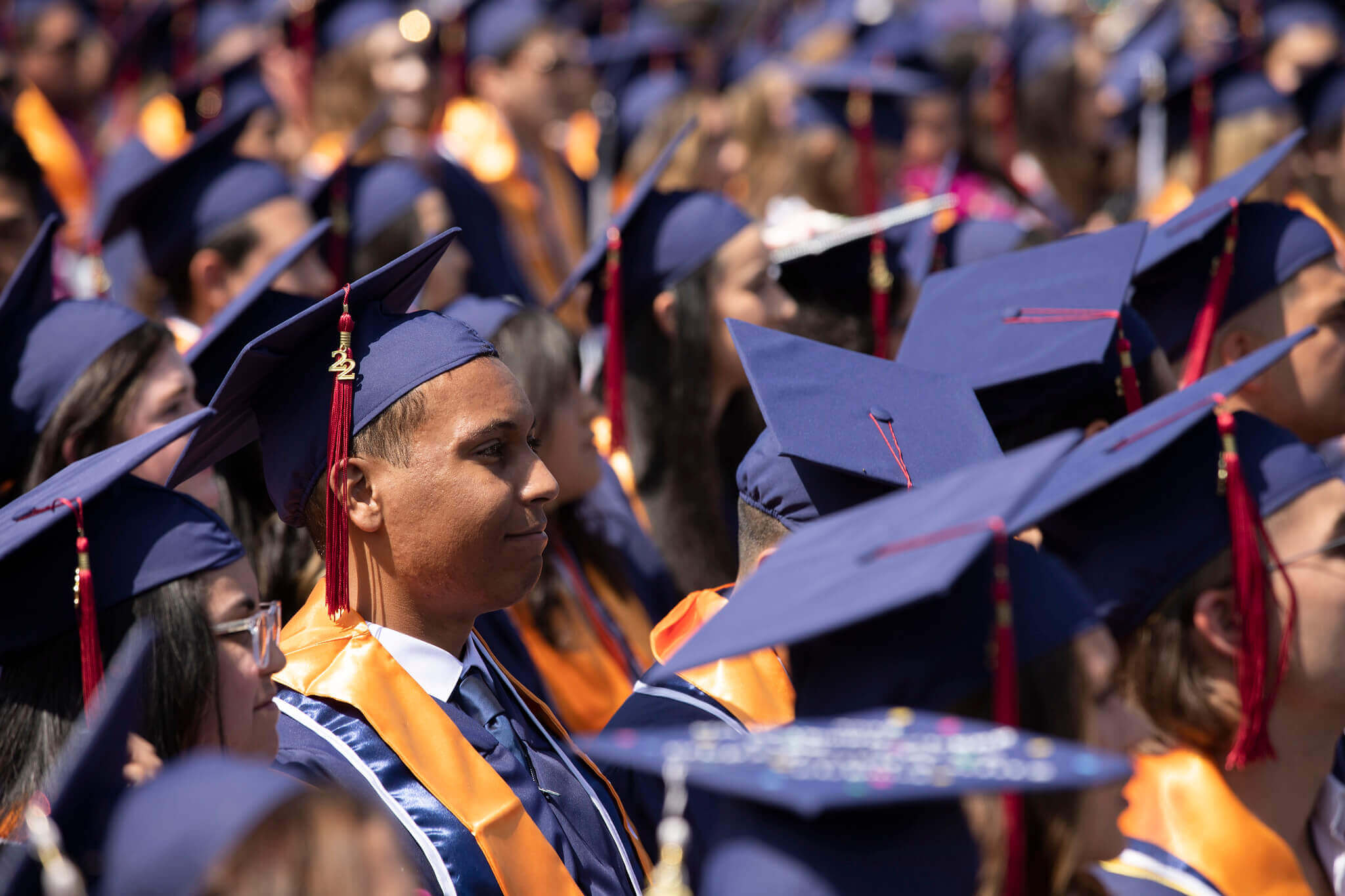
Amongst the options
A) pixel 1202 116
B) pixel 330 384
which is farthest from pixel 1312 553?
pixel 1202 116

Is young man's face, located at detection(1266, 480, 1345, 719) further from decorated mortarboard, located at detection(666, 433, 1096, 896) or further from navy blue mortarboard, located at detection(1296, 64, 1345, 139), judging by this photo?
navy blue mortarboard, located at detection(1296, 64, 1345, 139)

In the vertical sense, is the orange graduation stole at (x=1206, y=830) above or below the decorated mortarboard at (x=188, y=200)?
below

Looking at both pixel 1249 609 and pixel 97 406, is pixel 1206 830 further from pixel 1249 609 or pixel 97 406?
pixel 97 406

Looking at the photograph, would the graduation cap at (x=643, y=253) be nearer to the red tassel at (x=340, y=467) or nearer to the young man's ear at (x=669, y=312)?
the young man's ear at (x=669, y=312)

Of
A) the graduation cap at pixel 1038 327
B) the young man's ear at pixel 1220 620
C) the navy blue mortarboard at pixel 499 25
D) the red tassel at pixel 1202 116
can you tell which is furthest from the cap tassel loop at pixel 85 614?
the navy blue mortarboard at pixel 499 25

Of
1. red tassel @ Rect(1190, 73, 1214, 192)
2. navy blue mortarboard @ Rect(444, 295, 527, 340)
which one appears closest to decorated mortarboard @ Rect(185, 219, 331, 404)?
navy blue mortarboard @ Rect(444, 295, 527, 340)

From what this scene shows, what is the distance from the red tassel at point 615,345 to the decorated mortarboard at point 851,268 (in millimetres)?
625

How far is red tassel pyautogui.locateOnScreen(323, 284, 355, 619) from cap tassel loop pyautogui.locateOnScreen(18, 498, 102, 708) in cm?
46

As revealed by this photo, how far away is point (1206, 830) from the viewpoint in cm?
204

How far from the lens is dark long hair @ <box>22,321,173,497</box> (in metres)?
2.88

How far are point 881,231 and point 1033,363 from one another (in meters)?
1.78

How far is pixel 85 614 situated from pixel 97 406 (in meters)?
1.25

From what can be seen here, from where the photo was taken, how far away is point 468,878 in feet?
6.52

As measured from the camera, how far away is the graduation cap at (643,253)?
13.1 feet
